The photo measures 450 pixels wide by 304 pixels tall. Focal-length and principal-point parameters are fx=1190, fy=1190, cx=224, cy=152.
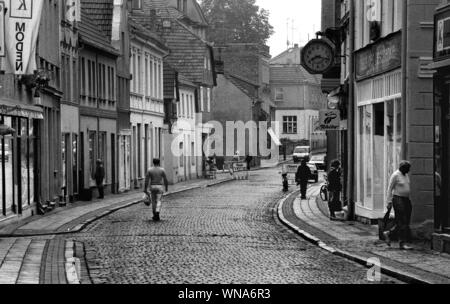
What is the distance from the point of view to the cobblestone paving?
17.2m

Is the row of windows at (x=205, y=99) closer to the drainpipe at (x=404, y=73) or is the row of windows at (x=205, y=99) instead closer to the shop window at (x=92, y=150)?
the shop window at (x=92, y=150)

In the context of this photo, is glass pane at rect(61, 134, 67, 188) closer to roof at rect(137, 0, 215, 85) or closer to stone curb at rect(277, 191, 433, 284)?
stone curb at rect(277, 191, 433, 284)

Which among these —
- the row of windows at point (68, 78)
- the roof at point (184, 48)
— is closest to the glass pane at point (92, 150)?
the row of windows at point (68, 78)

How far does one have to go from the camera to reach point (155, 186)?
31.8 metres

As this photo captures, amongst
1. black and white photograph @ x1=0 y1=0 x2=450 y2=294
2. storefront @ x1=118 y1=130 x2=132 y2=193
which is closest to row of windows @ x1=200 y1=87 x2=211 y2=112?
black and white photograph @ x1=0 y1=0 x2=450 y2=294

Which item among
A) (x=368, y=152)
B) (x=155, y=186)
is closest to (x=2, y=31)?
(x=155, y=186)

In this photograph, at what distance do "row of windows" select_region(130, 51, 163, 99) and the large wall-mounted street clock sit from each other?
24.9 metres

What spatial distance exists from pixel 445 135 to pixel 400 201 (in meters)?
1.69

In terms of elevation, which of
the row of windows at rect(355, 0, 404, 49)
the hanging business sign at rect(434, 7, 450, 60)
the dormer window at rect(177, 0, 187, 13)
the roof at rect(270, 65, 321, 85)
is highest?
the dormer window at rect(177, 0, 187, 13)

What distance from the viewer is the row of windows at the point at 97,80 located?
1884 inches

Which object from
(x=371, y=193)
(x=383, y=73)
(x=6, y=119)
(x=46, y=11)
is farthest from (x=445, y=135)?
(x=46, y=11)

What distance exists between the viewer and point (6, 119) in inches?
1150

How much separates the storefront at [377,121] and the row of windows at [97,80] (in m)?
17.9

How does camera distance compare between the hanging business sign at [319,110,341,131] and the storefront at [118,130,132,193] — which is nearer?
the hanging business sign at [319,110,341,131]
